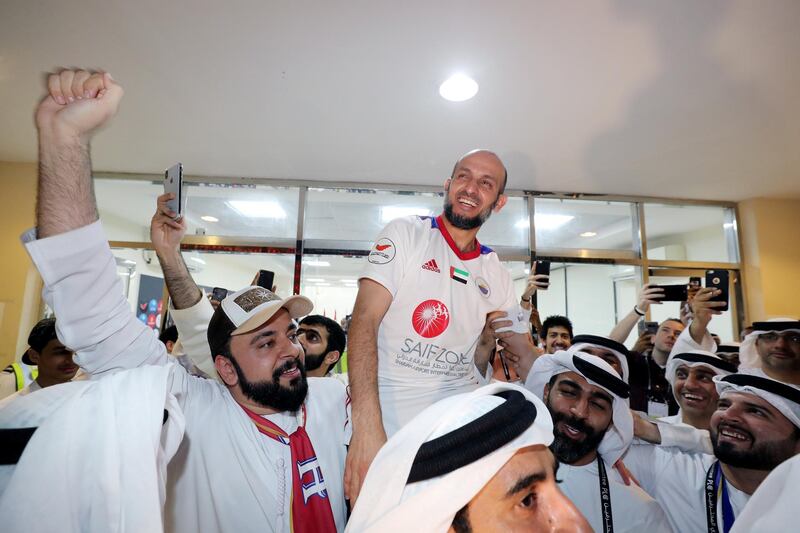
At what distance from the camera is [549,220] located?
19.9 feet

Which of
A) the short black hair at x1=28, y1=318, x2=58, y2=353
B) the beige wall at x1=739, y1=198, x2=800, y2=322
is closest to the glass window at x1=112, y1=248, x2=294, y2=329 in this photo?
the short black hair at x1=28, y1=318, x2=58, y2=353

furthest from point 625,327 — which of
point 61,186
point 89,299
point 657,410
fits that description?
point 61,186

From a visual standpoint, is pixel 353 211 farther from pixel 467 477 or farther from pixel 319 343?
pixel 467 477

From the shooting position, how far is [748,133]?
4156mm

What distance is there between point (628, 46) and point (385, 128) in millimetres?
2232

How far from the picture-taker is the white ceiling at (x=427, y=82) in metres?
2.77

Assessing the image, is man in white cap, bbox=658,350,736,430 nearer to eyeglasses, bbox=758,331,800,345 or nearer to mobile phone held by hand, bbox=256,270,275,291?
eyeglasses, bbox=758,331,800,345

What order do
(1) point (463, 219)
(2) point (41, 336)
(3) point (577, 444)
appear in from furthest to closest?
(2) point (41, 336) < (3) point (577, 444) < (1) point (463, 219)

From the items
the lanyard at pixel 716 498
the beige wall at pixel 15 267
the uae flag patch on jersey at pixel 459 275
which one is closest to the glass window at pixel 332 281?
the beige wall at pixel 15 267

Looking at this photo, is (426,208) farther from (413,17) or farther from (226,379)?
(226,379)

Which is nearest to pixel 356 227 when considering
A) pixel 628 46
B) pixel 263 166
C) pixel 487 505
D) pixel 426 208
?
pixel 426 208

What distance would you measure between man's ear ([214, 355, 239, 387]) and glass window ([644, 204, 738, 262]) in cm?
641

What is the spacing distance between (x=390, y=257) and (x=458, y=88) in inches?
101

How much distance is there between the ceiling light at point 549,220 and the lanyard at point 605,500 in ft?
14.2
